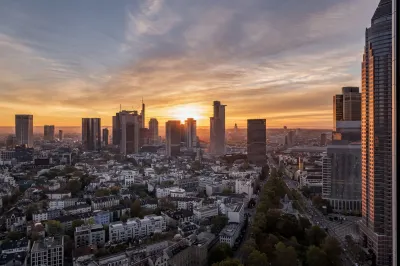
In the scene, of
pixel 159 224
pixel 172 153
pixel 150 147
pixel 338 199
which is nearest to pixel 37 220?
pixel 159 224

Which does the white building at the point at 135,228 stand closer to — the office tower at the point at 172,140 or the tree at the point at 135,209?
the tree at the point at 135,209

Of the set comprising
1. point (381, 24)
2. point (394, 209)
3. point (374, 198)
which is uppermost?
point (381, 24)

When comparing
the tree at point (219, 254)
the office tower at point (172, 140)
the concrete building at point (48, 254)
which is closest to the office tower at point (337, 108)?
the tree at point (219, 254)

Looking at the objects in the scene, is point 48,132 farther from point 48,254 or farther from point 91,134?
point 48,254

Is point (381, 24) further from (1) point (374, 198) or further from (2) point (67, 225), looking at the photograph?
(2) point (67, 225)

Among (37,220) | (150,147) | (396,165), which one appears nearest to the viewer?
(396,165)

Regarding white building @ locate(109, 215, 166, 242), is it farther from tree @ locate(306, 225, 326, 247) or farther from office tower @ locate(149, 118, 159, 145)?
office tower @ locate(149, 118, 159, 145)

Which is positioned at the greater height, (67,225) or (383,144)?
(383,144)

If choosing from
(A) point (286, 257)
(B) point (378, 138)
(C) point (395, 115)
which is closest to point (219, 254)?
(A) point (286, 257)
